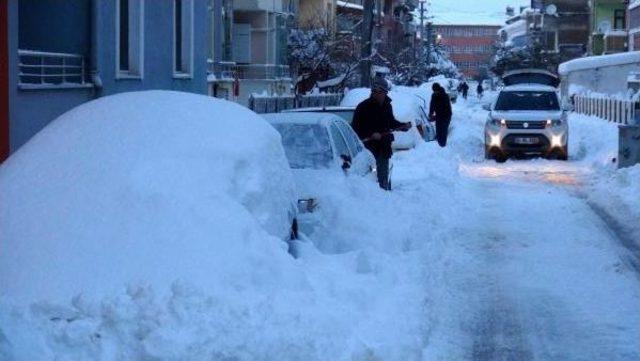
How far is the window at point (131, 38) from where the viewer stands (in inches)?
727

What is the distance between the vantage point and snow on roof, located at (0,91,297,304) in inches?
285

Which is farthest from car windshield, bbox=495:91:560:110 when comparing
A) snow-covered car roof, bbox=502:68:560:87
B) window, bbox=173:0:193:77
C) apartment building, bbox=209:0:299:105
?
snow-covered car roof, bbox=502:68:560:87

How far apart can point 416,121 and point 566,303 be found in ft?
49.8

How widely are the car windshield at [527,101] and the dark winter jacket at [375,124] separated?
10.9m

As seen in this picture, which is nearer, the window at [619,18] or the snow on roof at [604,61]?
the snow on roof at [604,61]

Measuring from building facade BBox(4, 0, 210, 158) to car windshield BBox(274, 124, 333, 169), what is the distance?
3.14m

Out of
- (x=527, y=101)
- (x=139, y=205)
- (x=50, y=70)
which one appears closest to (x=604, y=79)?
(x=527, y=101)

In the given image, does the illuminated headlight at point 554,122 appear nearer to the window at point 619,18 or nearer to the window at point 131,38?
the window at point 131,38

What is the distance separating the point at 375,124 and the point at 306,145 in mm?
3250

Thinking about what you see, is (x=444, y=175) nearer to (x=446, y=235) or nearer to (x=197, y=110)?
(x=446, y=235)

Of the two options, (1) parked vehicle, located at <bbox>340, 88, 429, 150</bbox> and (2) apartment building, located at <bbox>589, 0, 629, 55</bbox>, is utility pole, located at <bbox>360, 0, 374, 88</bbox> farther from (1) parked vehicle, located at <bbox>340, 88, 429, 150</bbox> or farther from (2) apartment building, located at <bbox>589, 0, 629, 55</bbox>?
(2) apartment building, located at <bbox>589, 0, 629, 55</bbox>

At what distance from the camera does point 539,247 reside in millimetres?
12742

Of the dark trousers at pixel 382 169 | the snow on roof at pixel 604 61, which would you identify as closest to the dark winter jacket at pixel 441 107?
the dark trousers at pixel 382 169

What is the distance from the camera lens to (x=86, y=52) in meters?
16.8
